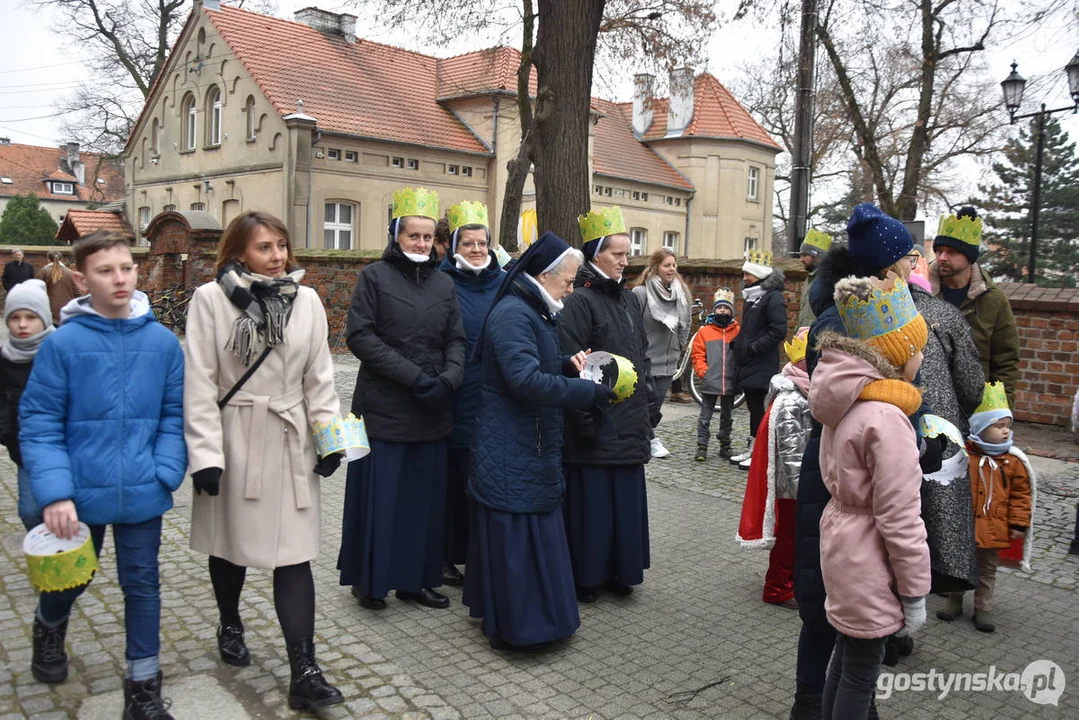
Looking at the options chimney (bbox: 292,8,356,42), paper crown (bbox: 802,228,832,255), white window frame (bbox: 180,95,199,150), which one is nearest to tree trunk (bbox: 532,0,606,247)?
paper crown (bbox: 802,228,832,255)

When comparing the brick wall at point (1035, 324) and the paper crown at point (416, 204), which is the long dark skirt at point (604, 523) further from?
the brick wall at point (1035, 324)

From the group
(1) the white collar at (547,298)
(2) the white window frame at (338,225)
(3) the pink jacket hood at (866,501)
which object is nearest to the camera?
(3) the pink jacket hood at (866,501)

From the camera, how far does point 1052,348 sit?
406 inches

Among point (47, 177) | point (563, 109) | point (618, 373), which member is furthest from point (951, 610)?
point (47, 177)

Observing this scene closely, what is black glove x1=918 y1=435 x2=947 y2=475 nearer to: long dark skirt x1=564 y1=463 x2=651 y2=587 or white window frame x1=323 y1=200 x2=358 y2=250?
long dark skirt x1=564 y1=463 x2=651 y2=587

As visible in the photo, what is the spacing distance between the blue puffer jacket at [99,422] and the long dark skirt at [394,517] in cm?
137

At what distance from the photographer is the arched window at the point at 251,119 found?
27378mm

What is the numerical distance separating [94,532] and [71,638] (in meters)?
1.12

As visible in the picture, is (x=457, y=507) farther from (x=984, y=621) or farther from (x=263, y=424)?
(x=984, y=621)

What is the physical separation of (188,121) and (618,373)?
30.4 meters

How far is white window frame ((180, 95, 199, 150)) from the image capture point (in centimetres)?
3095

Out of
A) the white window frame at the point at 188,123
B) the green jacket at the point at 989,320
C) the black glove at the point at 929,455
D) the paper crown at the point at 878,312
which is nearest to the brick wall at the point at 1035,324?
the green jacket at the point at 989,320

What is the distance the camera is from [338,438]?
368 centimetres

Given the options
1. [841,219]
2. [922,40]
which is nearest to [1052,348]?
[922,40]
